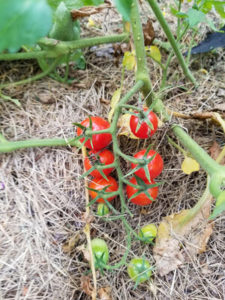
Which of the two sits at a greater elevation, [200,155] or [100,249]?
[200,155]

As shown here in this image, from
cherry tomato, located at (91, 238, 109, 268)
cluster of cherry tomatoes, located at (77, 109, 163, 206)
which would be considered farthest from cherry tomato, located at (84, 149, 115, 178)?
cherry tomato, located at (91, 238, 109, 268)

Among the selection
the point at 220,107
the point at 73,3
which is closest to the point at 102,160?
the point at 220,107

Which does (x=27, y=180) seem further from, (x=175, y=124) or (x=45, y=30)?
(x=45, y=30)

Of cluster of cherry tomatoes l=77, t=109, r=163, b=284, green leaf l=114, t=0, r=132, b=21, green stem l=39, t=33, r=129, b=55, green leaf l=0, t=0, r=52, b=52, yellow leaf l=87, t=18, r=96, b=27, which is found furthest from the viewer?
yellow leaf l=87, t=18, r=96, b=27

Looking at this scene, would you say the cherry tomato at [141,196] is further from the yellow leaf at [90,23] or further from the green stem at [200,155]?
the yellow leaf at [90,23]

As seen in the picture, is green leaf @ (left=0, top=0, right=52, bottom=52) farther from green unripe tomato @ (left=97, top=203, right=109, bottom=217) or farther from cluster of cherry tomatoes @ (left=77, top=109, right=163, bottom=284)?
green unripe tomato @ (left=97, top=203, right=109, bottom=217)

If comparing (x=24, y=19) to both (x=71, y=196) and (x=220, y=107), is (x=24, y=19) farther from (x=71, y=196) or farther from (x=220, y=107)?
(x=220, y=107)
